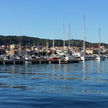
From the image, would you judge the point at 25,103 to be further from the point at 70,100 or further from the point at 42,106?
the point at 70,100

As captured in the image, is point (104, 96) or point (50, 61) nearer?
point (104, 96)

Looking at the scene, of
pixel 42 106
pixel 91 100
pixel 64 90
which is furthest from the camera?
pixel 64 90

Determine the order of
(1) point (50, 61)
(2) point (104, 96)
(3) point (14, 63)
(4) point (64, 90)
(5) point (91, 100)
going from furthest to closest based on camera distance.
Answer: (1) point (50, 61), (3) point (14, 63), (4) point (64, 90), (2) point (104, 96), (5) point (91, 100)

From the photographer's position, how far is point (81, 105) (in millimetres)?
22188

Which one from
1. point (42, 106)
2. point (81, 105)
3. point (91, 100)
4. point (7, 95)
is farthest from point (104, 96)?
point (7, 95)

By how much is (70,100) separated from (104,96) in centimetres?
327

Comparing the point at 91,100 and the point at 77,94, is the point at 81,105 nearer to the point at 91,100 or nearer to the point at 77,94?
the point at 91,100

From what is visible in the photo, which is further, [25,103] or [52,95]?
[52,95]

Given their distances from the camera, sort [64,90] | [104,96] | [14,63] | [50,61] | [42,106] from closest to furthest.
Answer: [42,106]
[104,96]
[64,90]
[14,63]
[50,61]

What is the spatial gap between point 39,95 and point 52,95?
3.57 ft

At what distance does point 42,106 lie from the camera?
22.0m

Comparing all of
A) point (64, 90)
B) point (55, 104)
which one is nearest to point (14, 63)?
point (64, 90)

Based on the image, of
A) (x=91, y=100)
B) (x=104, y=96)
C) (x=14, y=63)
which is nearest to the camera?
(x=91, y=100)

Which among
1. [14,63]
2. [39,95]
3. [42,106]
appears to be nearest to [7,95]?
[39,95]
